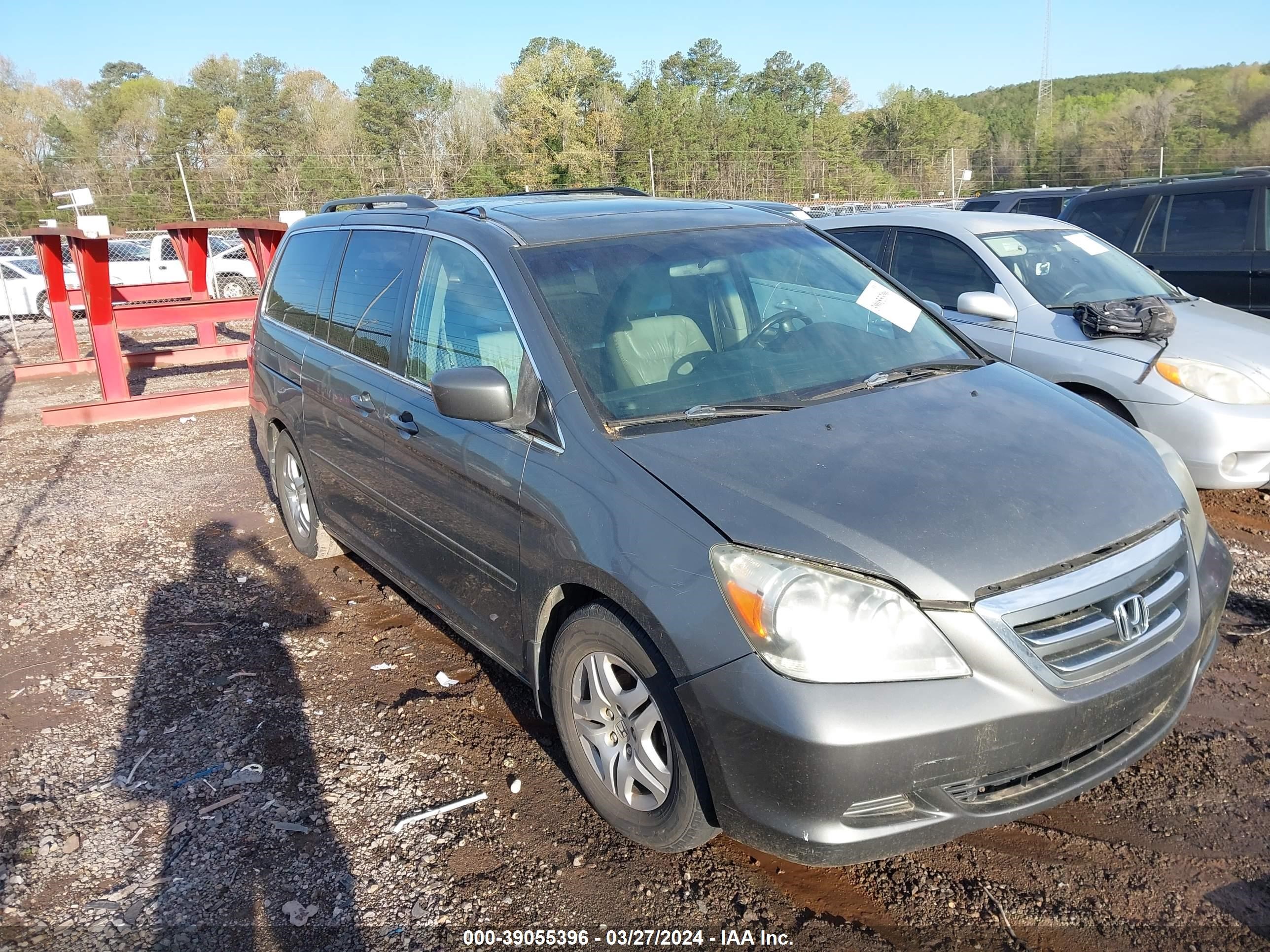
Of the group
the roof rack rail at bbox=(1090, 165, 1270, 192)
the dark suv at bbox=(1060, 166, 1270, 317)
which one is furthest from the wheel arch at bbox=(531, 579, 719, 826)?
the roof rack rail at bbox=(1090, 165, 1270, 192)

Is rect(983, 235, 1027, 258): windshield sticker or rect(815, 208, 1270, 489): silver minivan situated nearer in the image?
rect(815, 208, 1270, 489): silver minivan

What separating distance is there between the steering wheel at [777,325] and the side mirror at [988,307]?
2324mm

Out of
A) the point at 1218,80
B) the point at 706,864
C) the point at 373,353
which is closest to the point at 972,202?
the point at 373,353

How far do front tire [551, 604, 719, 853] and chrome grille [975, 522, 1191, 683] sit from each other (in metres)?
0.87

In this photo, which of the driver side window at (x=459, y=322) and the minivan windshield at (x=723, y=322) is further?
the driver side window at (x=459, y=322)

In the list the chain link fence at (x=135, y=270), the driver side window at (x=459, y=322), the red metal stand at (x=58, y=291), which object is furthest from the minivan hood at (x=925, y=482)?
the chain link fence at (x=135, y=270)

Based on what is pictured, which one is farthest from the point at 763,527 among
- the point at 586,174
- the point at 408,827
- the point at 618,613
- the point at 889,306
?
the point at 586,174

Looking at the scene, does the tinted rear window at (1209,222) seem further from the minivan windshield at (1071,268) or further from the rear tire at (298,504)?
the rear tire at (298,504)

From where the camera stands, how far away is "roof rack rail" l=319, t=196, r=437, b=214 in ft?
13.9

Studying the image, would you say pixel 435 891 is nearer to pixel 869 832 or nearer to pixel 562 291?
pixel 869 832

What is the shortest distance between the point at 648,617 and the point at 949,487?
35.7 inches

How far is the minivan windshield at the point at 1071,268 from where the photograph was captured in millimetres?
5770

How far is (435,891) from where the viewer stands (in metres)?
2.67

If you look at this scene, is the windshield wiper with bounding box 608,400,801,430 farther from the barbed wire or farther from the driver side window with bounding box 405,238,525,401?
the barbed wire
